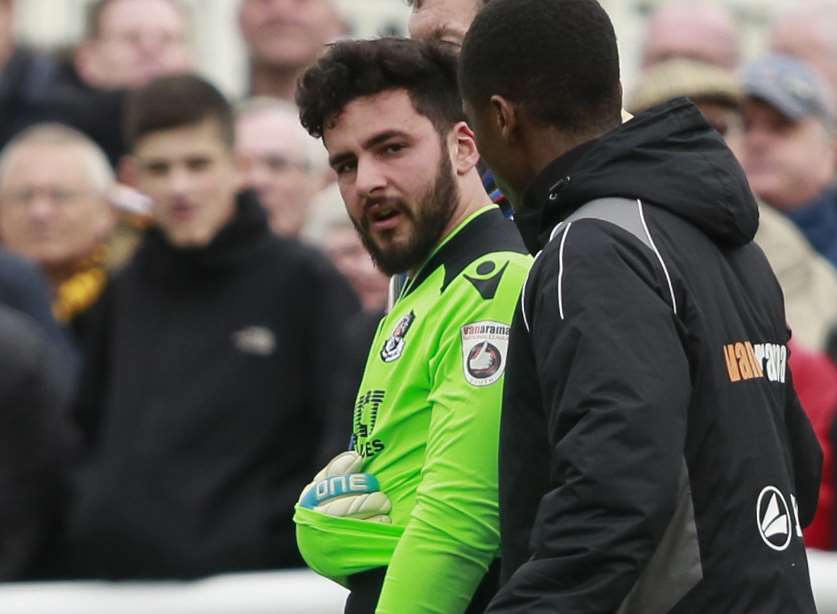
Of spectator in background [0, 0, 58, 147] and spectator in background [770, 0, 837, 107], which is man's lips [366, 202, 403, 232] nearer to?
spectator in background [0, 0, 58, 147]

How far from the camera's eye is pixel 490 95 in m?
3.30

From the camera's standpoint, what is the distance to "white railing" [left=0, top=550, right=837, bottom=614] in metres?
5.24

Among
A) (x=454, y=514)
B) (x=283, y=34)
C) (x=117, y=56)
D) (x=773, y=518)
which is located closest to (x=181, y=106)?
(x=117, y=56)

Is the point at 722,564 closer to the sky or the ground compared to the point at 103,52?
closer to the ground

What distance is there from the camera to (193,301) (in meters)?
6.14

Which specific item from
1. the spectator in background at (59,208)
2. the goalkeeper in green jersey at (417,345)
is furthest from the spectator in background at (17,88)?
Answer: the goalkeeper in green jersey at (417,345)

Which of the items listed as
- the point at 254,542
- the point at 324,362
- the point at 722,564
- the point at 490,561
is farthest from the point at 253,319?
the point at 722,564

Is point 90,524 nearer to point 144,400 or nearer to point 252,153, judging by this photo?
point 144,400

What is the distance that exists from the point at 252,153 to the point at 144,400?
158cm

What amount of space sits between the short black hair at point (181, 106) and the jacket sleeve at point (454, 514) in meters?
3.26

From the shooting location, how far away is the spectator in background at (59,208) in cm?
699

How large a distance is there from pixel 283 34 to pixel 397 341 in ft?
14.7

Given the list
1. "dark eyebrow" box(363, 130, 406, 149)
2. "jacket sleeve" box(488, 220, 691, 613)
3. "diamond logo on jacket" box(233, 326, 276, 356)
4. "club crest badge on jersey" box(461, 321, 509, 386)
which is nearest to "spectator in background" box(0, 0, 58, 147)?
"diamond logo on jacket" box(233, 326, 276, 356)

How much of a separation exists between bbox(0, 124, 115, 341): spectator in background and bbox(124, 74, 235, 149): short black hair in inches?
20.1
